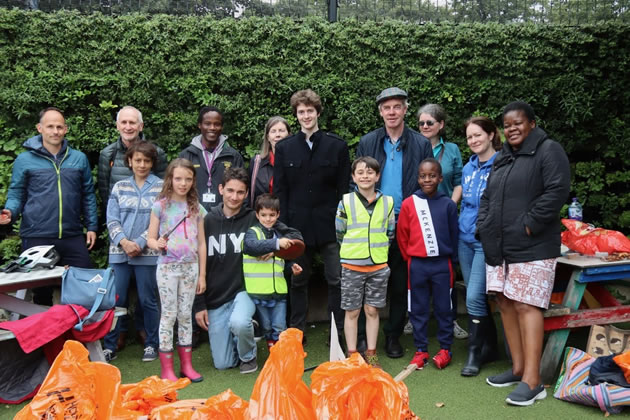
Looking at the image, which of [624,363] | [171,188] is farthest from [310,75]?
[624,363]

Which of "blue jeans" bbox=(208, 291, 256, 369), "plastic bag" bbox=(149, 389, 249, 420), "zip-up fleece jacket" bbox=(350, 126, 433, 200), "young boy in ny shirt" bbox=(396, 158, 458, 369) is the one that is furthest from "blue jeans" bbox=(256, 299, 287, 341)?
"plastic bag" bbox=(149, 389, 249, 420)

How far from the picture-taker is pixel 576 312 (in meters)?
4.25

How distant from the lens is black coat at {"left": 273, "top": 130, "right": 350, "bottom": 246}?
4.74 m

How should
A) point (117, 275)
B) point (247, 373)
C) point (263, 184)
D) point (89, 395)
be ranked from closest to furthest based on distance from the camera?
point (89, 395)
point (247, 373)
point (117, 275)
point (263, 184)

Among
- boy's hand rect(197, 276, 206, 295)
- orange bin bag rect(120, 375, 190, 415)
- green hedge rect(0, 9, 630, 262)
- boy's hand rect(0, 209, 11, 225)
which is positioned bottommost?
orange bin bag rect(120, 375, 190, 415)

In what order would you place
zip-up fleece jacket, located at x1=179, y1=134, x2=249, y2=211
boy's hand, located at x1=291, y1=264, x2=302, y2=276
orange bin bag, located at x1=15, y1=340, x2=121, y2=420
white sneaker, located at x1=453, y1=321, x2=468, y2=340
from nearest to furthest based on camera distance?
orange bin bag, located at x1=15, y1=340, x2=121, y2=420 < boy's hand, located at x1=291, y1=264, x2=302, y2=276 < zip-up fleece jacket, located at x1=179, y1=134, x2=249, y2=211 < white sneaker, located at x1=453, y1=321, x2=468, y2=340

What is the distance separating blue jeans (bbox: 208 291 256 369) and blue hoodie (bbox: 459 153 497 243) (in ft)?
5.87

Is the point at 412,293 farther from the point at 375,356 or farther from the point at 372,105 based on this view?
the point at 372,105

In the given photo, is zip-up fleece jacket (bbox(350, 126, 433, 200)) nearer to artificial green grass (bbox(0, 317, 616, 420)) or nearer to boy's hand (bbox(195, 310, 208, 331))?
artificial green grass (bbox(0, 317, 616, 420))

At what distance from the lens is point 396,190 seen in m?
4.76

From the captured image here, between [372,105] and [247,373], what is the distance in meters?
2.88

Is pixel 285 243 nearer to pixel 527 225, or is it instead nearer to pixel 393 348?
pixel 393 348

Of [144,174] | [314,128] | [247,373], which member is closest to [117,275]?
[144,174]

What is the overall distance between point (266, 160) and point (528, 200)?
7.66 ft
